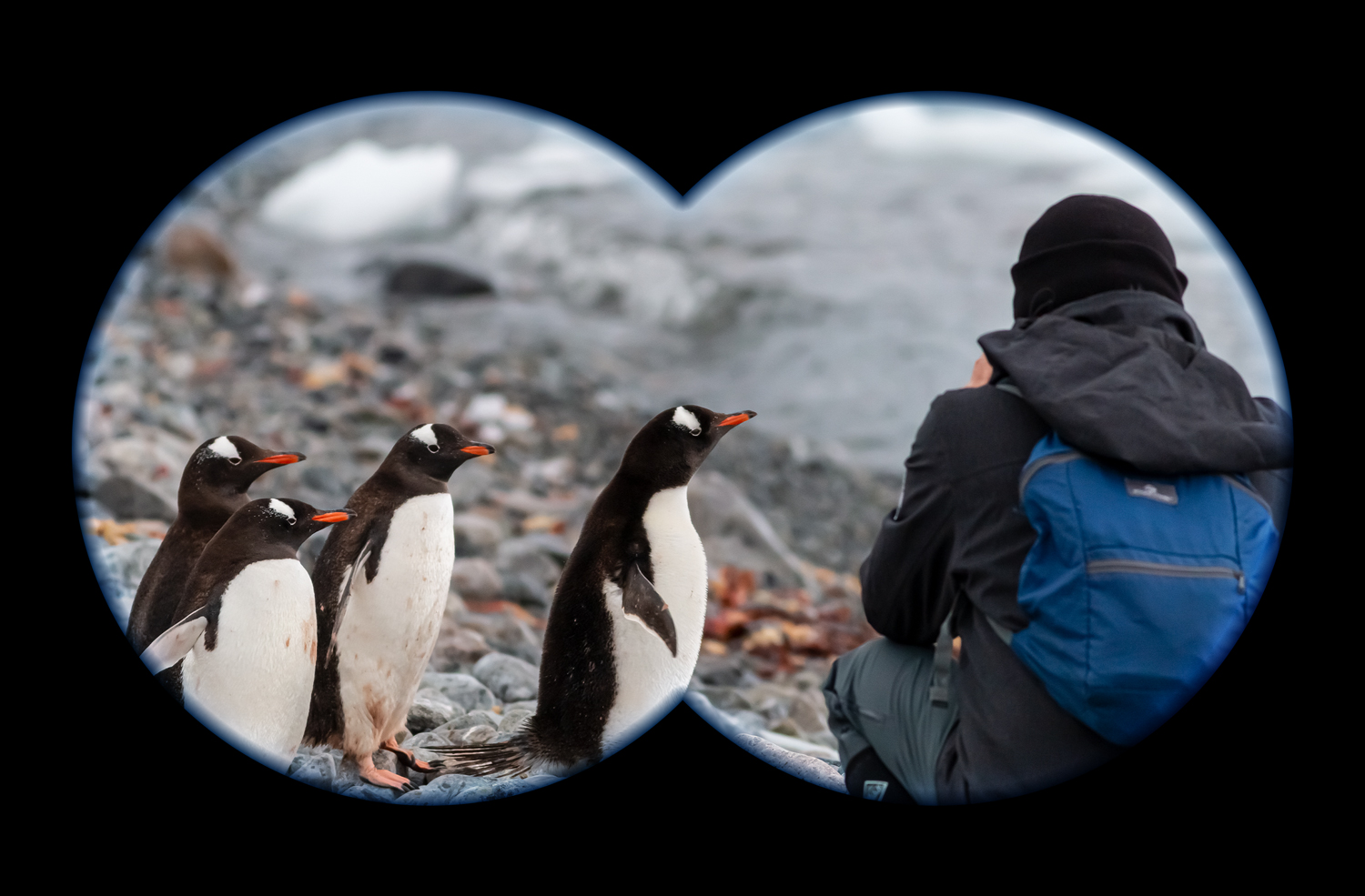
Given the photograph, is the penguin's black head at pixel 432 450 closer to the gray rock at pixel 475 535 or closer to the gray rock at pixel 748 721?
the gray rock at pixel 475 535

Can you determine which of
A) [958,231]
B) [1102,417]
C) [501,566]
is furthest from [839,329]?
[1102,417]

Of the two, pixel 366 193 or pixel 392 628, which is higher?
pixel 366 193

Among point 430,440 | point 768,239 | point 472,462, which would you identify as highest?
point 768,239

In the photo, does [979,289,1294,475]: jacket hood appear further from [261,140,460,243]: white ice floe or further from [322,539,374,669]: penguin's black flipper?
[261,140,460,243]: white ice floe

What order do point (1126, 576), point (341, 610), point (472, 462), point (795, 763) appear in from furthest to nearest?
1. point (472, 462)
2. point (795, 763)
3. point (341, 610)
4. point (1126, 576)

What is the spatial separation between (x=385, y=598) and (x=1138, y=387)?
1.05 m

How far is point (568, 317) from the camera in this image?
283 centimetres

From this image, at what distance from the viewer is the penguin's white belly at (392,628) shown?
5.47ft

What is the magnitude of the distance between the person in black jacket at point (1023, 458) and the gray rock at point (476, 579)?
703mm

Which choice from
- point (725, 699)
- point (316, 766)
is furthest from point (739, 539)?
point (316, 766)

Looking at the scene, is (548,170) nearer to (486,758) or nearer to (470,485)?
(470,485)

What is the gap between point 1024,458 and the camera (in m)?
1.47

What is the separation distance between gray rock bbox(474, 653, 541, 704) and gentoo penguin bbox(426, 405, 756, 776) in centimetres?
6

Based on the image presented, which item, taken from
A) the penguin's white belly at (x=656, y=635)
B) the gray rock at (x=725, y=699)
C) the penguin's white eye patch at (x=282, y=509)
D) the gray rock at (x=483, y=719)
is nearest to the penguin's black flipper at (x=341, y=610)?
the penguin's white eye patch at (x=282, y=509)
